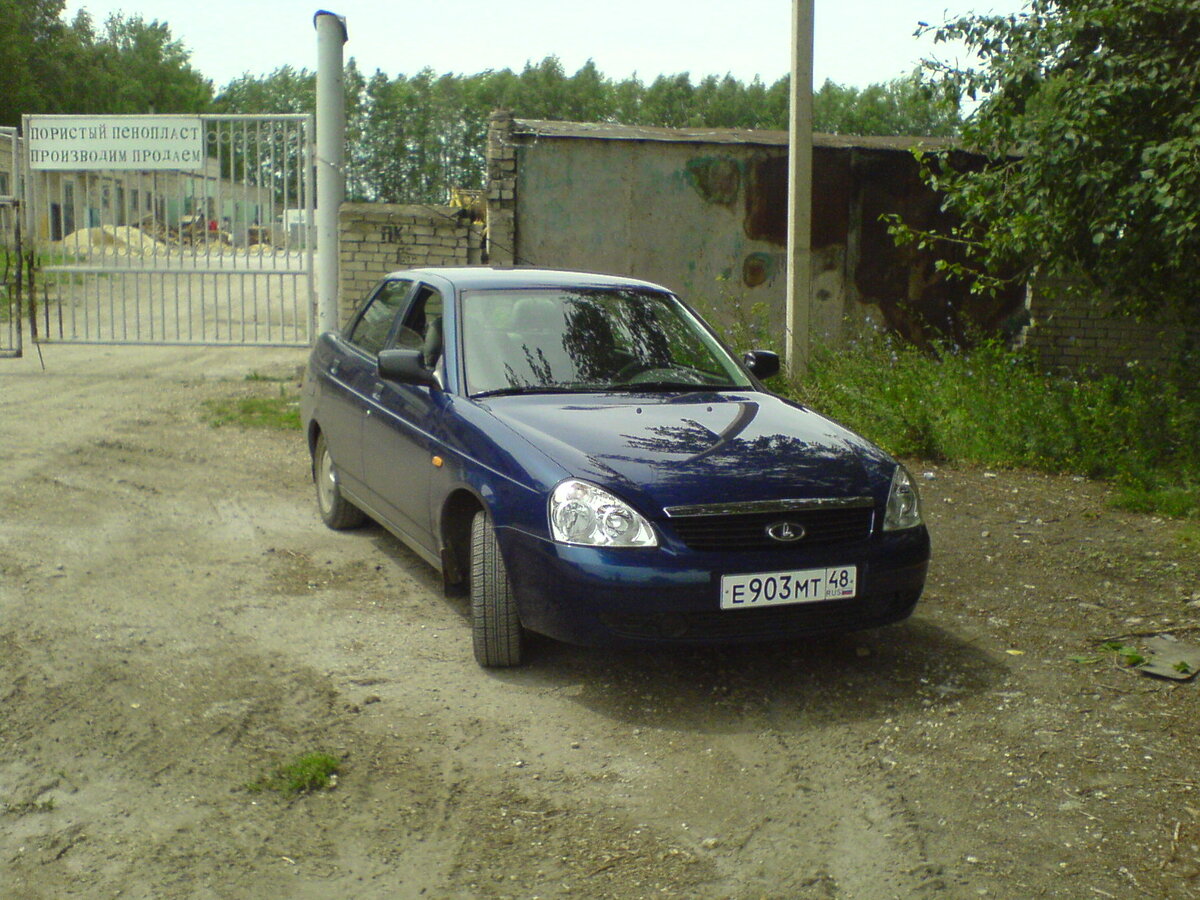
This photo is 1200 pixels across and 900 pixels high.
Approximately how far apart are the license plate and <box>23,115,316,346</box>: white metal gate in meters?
8.20

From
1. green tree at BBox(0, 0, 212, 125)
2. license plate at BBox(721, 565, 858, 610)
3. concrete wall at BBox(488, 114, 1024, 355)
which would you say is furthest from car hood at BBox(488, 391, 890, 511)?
green tree at BBox(0, 0, 212, 125)

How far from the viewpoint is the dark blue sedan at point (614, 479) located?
406 cm

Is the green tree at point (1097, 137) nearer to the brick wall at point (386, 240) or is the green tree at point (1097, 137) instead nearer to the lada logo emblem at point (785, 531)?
the lada logo emblem at point (785, 531)

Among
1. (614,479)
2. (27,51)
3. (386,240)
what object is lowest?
(614,479)

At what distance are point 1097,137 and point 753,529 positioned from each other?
446 cm

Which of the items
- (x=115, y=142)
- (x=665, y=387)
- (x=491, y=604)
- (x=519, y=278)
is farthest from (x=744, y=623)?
(x=115, y=142)

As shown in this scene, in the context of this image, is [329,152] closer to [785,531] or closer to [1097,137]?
[1097,137]

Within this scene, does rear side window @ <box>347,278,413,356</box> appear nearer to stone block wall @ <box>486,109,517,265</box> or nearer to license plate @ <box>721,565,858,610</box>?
license plate @ <box>721,565,858,610</box>

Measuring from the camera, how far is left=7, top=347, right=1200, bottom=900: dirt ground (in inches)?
123

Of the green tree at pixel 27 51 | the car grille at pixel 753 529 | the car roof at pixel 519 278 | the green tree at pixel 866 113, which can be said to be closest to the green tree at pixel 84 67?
the green tree at pixel 27 51

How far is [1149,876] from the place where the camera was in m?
3.10

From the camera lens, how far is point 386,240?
11.2 m

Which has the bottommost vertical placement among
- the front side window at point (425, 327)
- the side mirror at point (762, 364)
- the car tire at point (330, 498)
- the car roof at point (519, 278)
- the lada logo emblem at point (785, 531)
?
the car tire at point (330, 498)

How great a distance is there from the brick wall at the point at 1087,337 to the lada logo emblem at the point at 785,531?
772cm
